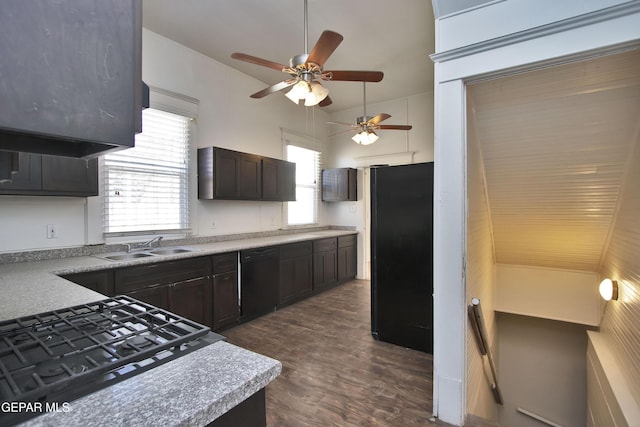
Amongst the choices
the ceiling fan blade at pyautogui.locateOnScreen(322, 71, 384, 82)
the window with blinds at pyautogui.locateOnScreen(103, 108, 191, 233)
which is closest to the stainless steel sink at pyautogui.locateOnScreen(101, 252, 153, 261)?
the window with blinds at pyautogui.locateOnScreen(103, 108, 191, 233)

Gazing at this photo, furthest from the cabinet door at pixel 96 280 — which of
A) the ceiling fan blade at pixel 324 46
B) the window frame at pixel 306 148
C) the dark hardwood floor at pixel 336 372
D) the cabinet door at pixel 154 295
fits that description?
the window frame at pixel 306 148

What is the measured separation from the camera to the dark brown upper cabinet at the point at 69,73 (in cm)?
45

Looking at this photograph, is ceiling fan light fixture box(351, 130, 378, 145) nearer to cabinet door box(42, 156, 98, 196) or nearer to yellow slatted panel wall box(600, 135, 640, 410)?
yellow slatted panel wall box(600, 135, 640, 410)

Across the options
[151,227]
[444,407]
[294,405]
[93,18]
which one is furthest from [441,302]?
[151,227]

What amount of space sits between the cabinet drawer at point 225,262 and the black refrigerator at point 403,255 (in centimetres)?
158

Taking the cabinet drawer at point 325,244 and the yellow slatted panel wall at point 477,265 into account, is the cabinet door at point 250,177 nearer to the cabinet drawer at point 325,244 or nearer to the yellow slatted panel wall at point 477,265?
the cabinet drawer at point 325,244

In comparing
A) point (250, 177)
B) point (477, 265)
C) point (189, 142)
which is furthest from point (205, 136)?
point (477, 265)

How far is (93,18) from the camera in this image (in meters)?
0.53

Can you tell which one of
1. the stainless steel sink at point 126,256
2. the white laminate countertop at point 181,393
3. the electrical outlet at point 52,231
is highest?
the electrical outlet at point 52,231

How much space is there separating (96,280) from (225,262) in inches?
48.3

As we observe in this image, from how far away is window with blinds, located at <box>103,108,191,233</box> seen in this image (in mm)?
3146

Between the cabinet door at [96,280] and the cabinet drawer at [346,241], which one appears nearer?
the cabinet door at [96,280]

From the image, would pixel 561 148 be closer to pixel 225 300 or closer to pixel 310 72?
pixel 310 72

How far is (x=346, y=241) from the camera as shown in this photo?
18.7ft
